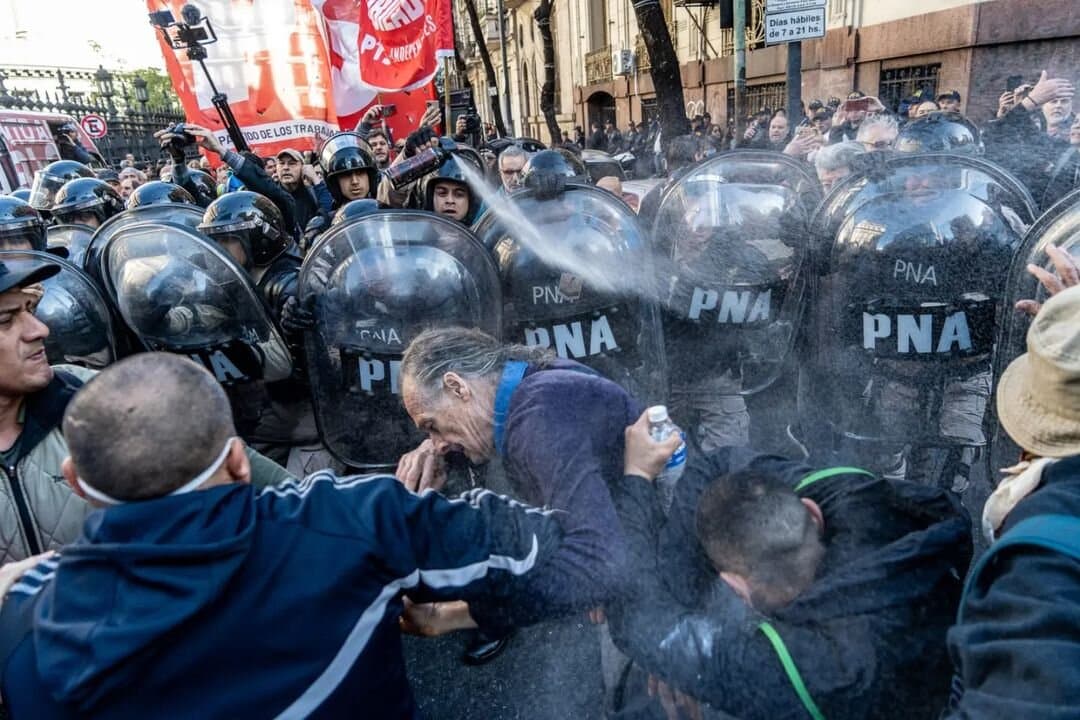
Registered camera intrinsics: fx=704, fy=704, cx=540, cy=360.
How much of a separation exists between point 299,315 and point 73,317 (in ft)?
→ 3.27

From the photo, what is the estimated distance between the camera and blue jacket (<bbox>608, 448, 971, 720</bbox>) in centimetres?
125

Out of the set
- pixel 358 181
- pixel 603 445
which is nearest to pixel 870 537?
pixel 603 445

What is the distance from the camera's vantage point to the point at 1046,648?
918 millimetres

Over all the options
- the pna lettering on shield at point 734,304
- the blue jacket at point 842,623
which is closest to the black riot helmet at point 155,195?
the pna lettering on shield at point 734,304

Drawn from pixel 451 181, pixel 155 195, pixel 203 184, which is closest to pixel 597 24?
pixel 203 184

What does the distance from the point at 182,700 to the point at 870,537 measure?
4.08 feet

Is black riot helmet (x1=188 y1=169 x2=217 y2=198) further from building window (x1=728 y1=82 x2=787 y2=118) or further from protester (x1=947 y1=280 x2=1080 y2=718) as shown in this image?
building window (x1=728 y1=82 x2=787 y2=118)

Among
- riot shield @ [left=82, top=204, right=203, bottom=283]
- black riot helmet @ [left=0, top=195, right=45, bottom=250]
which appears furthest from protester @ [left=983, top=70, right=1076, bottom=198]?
black riot helmet @ [left=0, top=195, right=45, bottom=250]

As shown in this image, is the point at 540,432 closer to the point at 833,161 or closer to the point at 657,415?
the point at 657,415

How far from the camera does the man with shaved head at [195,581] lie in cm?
99

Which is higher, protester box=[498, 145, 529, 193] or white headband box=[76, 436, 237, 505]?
protester box=[498, 145, 529, 193]

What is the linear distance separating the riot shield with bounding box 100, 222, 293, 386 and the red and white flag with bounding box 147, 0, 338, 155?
175 inches

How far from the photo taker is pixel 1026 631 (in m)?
0.95

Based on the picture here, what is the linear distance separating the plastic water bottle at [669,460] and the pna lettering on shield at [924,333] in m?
1.23
